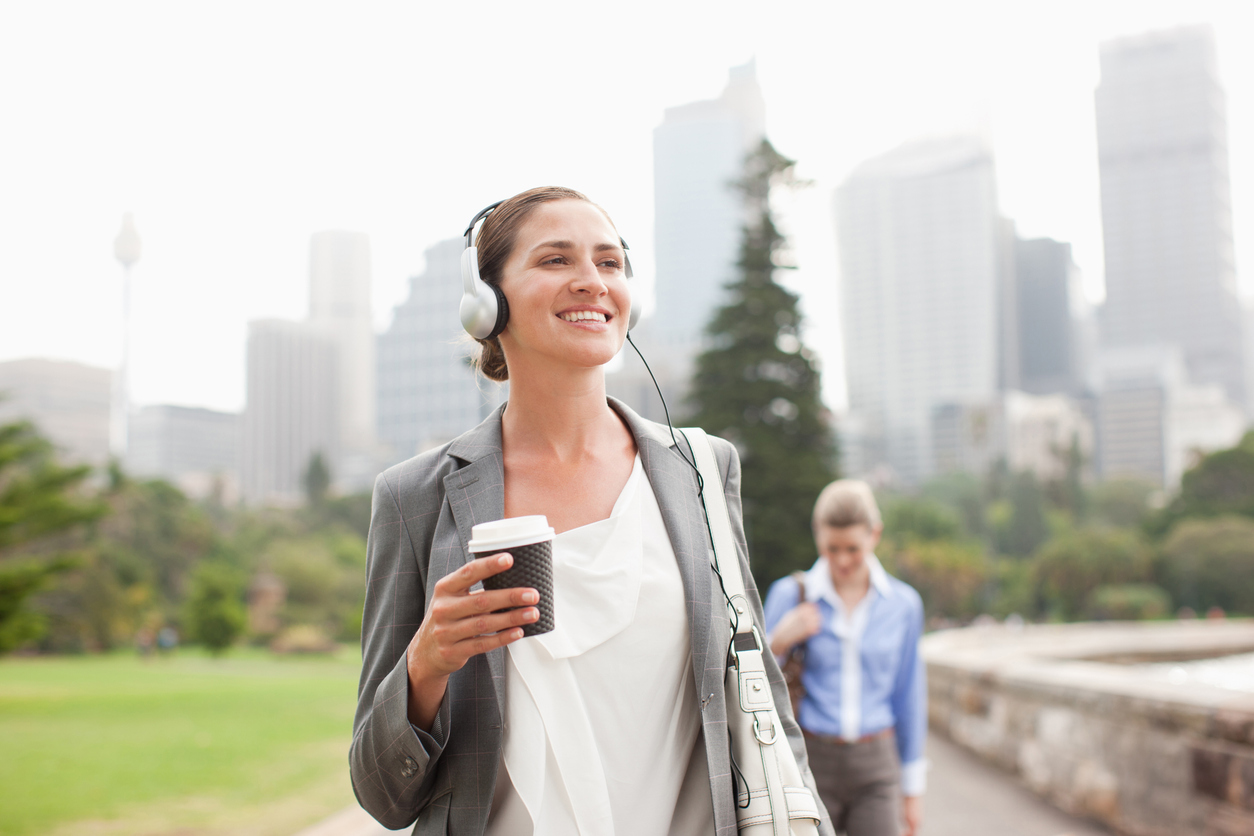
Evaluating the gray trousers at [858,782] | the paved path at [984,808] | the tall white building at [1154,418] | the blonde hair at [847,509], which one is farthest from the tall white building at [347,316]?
the gray trousers at [858,782]

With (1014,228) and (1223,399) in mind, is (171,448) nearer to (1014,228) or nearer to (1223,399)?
(1014,228)

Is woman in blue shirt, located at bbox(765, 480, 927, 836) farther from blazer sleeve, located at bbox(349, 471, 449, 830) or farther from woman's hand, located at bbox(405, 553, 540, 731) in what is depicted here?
woman's hand, located at bbox(405, 553, 540, 731)

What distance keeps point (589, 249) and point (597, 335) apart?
15 cm

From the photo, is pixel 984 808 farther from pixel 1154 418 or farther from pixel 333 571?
pixel 1154 418

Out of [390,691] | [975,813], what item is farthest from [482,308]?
[975,813]

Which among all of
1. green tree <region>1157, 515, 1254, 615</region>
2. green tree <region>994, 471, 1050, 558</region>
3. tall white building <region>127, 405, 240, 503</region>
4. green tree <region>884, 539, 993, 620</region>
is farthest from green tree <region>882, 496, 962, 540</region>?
tall white building <region>127, 405, 240, 503</region>

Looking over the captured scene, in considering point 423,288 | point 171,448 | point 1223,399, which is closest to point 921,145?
point 1223,399

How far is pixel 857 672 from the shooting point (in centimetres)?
332

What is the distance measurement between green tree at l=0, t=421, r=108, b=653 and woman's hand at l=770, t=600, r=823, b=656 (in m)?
14.0

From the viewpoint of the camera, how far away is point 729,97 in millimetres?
153375

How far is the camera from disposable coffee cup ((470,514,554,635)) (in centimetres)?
113

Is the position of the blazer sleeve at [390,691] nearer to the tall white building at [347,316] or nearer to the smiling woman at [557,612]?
the smiling woman at [557,612]

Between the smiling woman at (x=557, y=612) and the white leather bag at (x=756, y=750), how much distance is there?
0.11 feet

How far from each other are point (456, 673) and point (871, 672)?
7.68 feet
